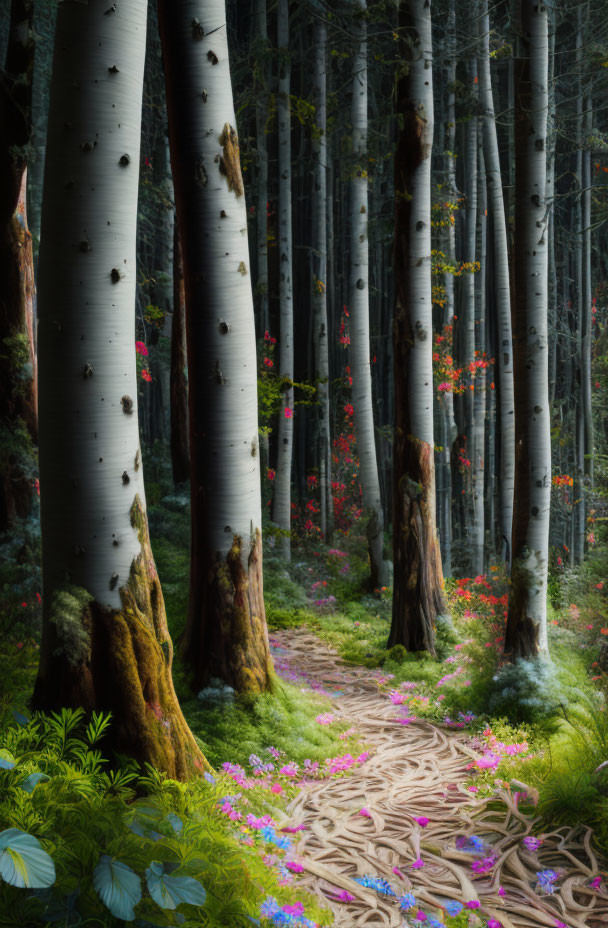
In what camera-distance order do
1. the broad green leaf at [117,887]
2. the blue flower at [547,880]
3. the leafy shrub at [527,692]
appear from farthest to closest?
the leafy shrub at [527,692] → the blue flower at [547,880] → the broad green leaf at [117,887]

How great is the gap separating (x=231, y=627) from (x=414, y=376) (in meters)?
3.22

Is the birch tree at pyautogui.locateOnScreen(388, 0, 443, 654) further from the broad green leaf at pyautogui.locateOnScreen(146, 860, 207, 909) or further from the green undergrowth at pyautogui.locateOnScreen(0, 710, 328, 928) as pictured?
the broad green leaf at pyautogui.locateOnScreen(146, 860, 207, 909)

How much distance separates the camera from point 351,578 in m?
10.4

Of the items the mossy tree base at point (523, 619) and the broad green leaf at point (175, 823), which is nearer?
the broad green leaf at point (175, 823)

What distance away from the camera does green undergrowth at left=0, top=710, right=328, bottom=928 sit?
174cm

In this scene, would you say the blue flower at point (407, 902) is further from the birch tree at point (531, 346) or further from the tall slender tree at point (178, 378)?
the tall slender tree at point (178, 378)

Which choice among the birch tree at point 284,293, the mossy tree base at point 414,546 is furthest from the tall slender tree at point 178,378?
the mossy tree base at point 414,546

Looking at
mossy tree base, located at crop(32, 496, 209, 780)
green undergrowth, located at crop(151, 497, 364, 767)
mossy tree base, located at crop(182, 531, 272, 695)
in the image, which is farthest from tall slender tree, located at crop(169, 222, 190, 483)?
mossy tree base, located at crop(32, 496, 209, 780)

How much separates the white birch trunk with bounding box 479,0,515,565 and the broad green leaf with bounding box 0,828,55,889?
20.6ft

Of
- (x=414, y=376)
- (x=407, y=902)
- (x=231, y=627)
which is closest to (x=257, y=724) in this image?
(x=231, y=627)

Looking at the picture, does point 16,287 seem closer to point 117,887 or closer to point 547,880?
point 117,887

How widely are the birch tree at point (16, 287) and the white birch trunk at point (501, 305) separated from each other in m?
4.64

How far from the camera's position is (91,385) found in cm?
279

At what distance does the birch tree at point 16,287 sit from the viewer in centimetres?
611
